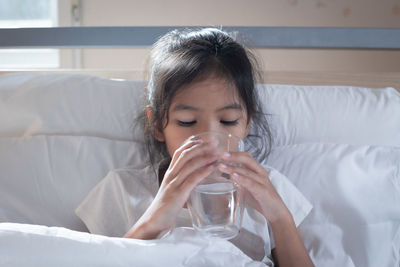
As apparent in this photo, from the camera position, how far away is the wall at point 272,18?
215cm

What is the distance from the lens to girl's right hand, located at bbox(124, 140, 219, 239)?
76cm

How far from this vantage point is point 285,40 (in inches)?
55.4

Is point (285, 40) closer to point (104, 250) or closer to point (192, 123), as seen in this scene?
point (192, 123)

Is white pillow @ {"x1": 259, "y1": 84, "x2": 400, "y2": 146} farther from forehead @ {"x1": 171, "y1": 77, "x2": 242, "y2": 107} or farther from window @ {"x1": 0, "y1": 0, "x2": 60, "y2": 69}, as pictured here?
window @ {"x1": 0, "y1": 0, "x2": 60, "y2": 69}

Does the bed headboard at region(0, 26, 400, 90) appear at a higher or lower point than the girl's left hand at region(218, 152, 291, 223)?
higher

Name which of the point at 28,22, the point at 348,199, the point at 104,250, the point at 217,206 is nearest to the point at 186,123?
the point at 217,206

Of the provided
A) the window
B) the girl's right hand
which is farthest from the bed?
the window

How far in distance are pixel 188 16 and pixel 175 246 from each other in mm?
1690

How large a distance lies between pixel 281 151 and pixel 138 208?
1.36 feet

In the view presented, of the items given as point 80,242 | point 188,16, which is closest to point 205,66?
point 80,242

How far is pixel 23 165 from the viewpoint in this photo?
1.15 metres

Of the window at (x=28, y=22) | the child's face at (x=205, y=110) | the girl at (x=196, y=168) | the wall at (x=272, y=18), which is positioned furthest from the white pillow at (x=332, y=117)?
the window at (x=28, y=22)

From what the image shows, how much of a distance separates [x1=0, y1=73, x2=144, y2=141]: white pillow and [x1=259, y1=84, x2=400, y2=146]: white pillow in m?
0.37

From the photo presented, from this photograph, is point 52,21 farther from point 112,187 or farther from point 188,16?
point 112,187
